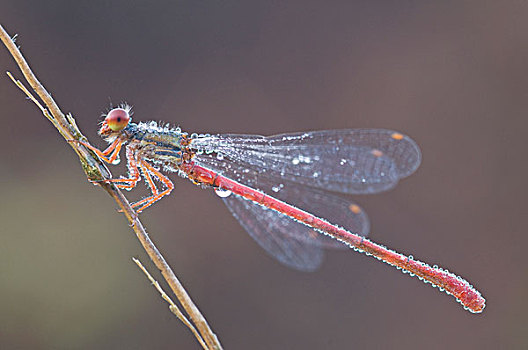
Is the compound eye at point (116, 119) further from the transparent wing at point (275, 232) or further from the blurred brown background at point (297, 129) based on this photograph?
the blurred brown background at point (297, 129)

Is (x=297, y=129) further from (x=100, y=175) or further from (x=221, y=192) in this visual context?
(x=100, y=175)

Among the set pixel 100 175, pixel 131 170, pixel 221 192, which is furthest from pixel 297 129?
pixel 100 175

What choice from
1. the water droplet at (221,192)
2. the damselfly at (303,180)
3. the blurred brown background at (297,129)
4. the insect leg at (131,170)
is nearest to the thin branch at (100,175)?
the insect leg at (131,170)

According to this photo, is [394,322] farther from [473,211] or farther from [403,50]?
[403,50]

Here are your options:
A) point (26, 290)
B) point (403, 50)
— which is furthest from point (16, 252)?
point (403, 50)

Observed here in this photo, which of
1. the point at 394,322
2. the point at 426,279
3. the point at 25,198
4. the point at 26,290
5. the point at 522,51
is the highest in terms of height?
the point at 25,198

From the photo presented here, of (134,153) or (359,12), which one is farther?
(359,12)

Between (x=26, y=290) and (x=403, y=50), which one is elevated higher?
(x=26, y=290)
